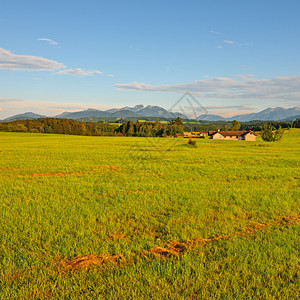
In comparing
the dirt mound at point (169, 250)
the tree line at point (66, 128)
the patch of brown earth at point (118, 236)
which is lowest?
the dirt mound at point (169, 250)

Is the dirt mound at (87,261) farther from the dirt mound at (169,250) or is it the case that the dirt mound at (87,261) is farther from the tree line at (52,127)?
the tree line at (52,127)

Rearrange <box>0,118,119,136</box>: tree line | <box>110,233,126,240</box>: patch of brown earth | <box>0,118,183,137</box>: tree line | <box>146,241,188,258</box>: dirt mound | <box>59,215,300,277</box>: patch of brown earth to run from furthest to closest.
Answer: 1. <box>0,118,119,136</box>: tree line
2. <box>0,118,183,137</box>: tree line
3. <box>110,233,126,240</box>: patch of brown earth
4. <box>146,241,188,258</box>: dirt mound
5. <box>59,215,300,277</box>: patch of brown earth

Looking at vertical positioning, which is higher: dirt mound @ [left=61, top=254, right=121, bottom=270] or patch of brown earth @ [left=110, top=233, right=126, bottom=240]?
patch of brown earth @ [left=110, top=233, right=126, bottom=240]

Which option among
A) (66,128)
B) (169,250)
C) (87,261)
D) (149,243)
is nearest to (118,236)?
(149,243)

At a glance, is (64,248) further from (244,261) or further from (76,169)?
(76,169)

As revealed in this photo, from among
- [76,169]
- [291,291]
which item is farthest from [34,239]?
[76,169]

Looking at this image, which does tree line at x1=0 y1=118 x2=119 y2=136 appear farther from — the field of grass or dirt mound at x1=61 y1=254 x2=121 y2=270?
A: dirt mound at x1=61 y1=254 x2=121 y2=270

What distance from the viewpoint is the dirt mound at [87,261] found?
5.77 m

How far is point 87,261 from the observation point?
19.5 ft

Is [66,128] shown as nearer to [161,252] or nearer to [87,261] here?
[87,261]

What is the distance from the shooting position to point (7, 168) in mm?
22031

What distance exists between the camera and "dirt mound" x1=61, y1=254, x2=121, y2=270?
5770 mm

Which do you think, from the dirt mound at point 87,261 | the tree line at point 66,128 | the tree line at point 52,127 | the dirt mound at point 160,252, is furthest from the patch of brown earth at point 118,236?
the tree line at point 52,127

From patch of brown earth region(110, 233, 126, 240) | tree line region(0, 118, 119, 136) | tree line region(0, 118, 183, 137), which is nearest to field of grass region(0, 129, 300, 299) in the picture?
patch of brown earth region(110, 233, 126, 240)
